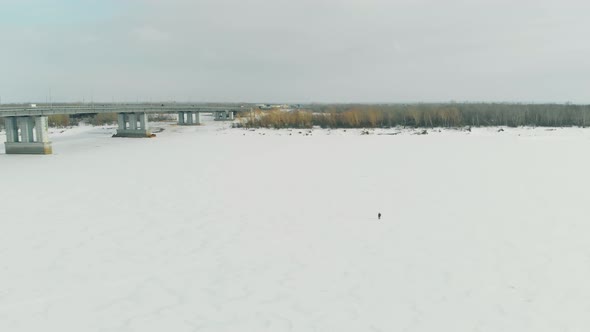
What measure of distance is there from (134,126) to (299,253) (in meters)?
55.6

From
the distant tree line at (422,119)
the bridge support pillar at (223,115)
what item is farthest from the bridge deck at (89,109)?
the distant tree line at (422,119)

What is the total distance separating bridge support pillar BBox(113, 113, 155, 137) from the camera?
59.5m

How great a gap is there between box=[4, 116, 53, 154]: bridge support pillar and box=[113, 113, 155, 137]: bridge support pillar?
64.6 feet

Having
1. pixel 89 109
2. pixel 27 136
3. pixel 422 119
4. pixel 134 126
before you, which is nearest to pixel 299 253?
pixel 27 136

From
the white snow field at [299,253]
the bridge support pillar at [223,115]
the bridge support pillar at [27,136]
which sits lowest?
the white snow field at [299,253]

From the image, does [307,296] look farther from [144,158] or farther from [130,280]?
[144,158]

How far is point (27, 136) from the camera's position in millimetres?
39438

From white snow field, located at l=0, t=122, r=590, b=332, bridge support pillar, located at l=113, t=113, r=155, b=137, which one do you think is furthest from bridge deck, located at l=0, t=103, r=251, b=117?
white snow field, located at l=0, t=122, r=590, b=332

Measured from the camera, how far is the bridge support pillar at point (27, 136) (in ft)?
126

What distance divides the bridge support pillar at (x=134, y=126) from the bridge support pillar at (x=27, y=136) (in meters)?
19.7

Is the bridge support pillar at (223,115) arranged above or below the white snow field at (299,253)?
above

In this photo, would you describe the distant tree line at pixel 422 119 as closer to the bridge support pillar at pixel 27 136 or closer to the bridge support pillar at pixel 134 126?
the bridge support pillar at pixel 134 126

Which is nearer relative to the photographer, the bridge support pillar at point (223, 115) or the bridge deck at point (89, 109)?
the bridge deck at point (89, 109)

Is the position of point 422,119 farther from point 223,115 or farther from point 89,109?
point 223,115
